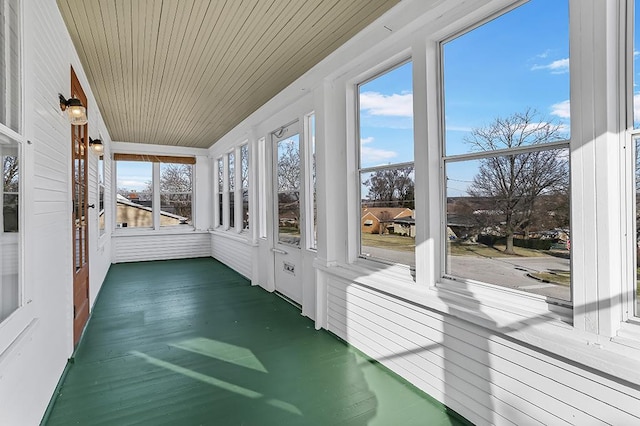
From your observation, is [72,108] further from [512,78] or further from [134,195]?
[134,195]

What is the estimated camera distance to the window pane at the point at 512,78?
1767mm

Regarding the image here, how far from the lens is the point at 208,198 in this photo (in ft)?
28.7

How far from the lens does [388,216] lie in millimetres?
2990

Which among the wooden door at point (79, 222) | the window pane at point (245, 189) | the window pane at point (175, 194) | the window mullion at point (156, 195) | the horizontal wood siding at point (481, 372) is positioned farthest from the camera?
the window pane at point (175, 194)

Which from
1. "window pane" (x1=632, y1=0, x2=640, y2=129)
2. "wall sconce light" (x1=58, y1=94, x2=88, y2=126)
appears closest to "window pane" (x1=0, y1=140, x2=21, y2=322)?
"wall sconce light" (x1=58, y1=94, x2=88, y2=126)

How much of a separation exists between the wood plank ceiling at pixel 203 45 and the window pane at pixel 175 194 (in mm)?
3480

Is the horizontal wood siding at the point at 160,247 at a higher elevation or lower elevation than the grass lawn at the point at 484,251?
lower

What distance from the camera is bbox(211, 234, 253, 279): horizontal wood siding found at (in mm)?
6217

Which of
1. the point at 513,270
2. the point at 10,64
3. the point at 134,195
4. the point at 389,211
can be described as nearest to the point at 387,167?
the point at 389,211

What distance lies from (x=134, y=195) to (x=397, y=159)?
7.32 m

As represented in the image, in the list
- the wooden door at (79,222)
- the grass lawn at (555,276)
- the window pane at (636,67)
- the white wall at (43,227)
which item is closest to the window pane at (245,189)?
the wooden door at (79,222)

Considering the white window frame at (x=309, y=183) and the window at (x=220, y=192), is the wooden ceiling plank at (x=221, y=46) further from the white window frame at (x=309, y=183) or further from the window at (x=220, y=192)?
the window at (x=220, y=192)

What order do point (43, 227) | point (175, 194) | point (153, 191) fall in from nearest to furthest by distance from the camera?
point (43, 227) < point (153, 191) < point (175, 194)

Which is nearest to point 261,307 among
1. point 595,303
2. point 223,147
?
point 595,303
